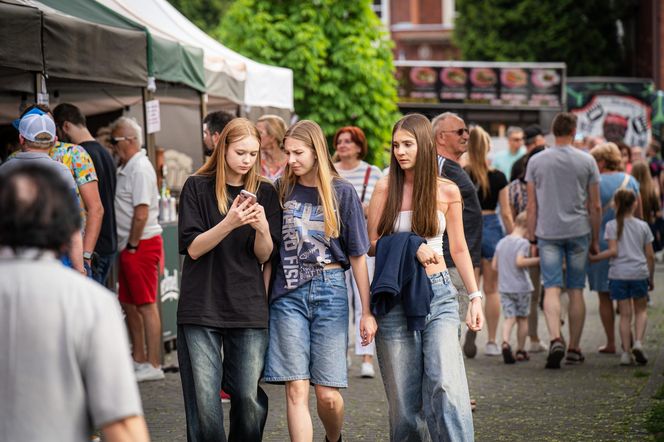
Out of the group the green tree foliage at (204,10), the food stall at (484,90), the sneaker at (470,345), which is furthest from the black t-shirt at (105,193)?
the green tree foliage at (204,10)

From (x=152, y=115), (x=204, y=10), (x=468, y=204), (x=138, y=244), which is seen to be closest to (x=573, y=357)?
(x=468, y=204)

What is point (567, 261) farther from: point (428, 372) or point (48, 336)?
point (48, 336)

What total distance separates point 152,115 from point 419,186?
A: 469cm

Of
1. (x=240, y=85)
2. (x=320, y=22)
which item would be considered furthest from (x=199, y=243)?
(x=320, y=22)

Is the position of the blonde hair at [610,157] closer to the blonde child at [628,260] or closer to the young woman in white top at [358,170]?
the blonde child at [628,260]

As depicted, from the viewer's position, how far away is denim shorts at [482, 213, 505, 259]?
1100 centimetres

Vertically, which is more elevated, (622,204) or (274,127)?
(274,127)

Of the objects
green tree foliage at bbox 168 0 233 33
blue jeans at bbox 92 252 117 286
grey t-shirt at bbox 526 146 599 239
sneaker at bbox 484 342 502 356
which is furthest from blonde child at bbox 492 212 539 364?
green tree foliage at bbox 168 0 233 33

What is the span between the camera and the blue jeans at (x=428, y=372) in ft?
18.2

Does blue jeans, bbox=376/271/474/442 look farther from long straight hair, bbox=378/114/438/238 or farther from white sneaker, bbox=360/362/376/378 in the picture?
white sneaker, bbox=360/362/376/378

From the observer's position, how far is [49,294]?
113 inches

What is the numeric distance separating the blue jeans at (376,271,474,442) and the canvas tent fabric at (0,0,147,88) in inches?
123

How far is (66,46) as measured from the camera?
7848mm

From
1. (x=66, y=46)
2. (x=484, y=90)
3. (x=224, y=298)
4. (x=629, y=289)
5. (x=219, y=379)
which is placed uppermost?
(x=484, y=90)
